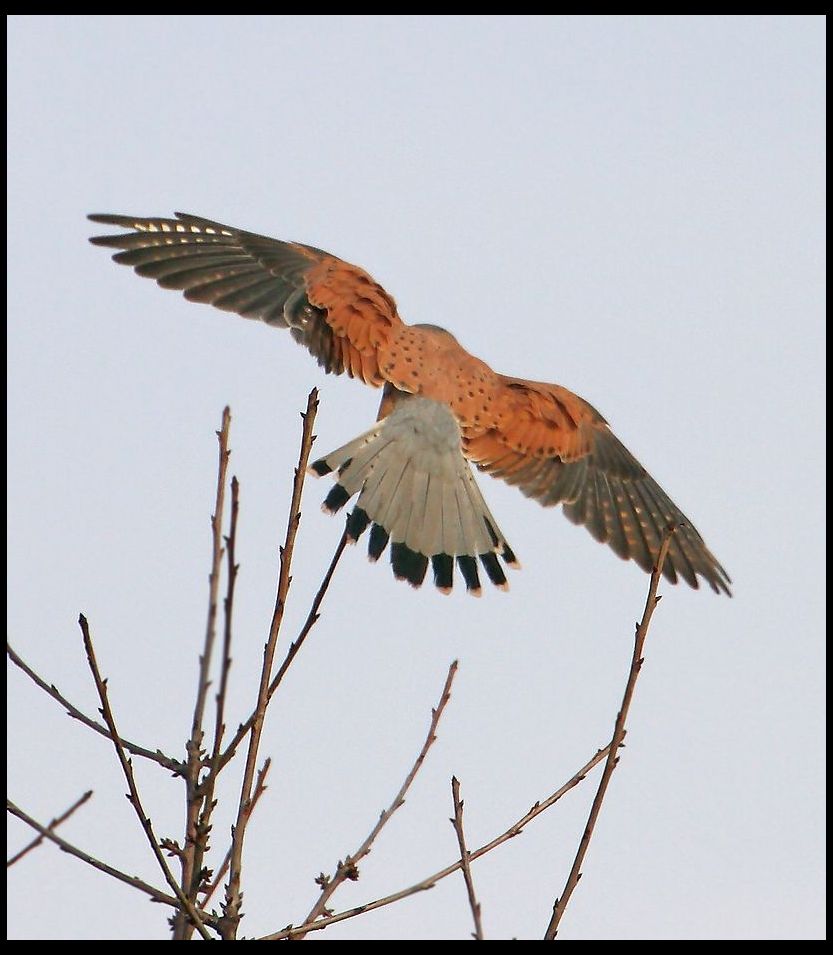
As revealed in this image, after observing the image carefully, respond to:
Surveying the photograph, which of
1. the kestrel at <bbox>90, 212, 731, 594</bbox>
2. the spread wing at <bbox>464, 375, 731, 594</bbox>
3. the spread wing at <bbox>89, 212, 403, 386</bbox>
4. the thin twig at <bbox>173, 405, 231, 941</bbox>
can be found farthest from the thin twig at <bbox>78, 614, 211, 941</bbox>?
the spread wing at <bbox>464, 375, 731, 594</bbox>

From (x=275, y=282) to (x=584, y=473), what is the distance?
134cm

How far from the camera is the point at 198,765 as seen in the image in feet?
6.24

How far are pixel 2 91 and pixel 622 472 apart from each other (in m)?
2.58

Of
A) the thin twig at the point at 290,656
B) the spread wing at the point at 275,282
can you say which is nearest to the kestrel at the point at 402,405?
the spread wing at the point at 275,282

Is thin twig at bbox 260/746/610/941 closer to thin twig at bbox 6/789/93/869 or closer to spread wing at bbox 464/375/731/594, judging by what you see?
thin twig at bbox 6/789/93/869

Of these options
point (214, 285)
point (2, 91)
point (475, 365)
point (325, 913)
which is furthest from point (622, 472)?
point (325, 913)

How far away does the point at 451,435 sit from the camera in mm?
3793

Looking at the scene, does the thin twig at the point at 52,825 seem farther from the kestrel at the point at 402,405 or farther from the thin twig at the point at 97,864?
the kestrel at the point at 402,405

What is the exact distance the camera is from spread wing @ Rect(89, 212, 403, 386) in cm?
378

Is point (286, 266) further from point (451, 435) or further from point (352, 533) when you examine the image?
point (352, 533)

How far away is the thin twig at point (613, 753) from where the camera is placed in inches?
71.0

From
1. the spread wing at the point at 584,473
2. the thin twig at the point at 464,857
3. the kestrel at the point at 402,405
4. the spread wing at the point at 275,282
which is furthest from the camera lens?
the spread wing at the point at 584,473

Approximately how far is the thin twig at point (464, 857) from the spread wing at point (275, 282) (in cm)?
194

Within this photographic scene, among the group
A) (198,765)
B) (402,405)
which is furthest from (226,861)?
(402,405)
